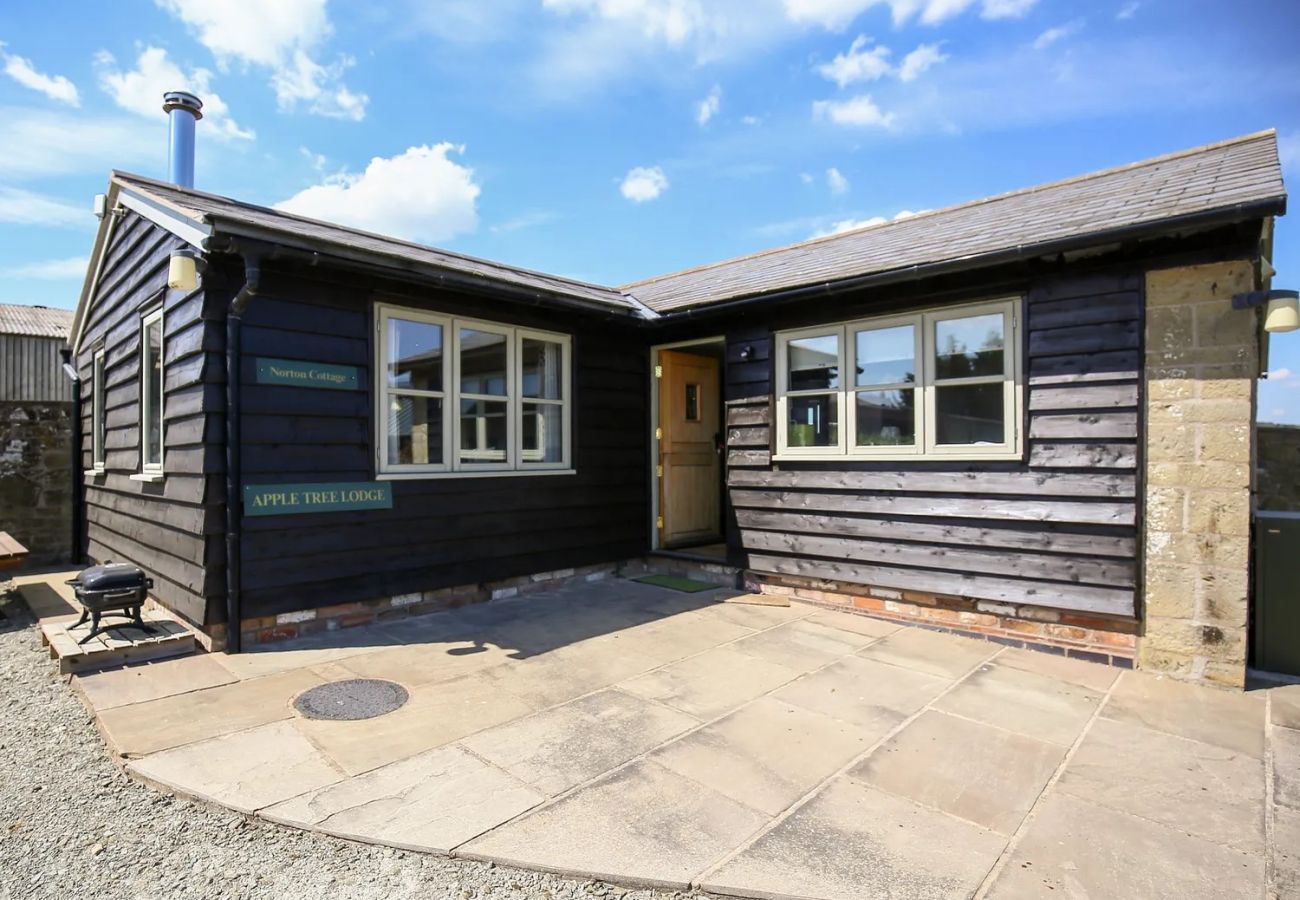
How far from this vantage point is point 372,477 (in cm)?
511

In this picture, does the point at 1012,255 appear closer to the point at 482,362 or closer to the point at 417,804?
the point at 482,362

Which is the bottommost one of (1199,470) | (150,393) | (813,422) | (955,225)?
(1199,470)

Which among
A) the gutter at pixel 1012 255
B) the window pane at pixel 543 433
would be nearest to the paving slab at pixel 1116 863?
the gutter at pixel 1012 255

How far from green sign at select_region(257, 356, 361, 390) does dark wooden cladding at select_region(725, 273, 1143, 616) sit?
3877 millimetres

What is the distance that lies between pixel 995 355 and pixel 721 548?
3.83 m

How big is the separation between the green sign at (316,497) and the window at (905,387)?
143 inches

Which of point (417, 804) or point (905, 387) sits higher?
point (905, 387)

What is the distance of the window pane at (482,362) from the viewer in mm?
5758

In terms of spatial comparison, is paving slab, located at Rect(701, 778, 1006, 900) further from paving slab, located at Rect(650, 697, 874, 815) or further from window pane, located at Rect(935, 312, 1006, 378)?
window pane, located at Rect(935, 312, 1006, 378)

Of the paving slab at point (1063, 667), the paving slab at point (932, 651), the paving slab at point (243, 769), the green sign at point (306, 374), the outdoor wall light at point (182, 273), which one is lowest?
the paving slab at point (1063, 667)

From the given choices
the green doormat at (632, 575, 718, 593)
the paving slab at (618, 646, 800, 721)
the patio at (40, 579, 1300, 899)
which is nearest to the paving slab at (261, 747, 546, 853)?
the patio at (40, 579, 1300, 899)

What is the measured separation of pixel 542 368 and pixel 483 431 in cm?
95

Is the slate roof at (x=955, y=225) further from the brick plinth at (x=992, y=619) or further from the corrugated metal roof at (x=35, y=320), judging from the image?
the corrugated metal roof at (x=35, y=320)

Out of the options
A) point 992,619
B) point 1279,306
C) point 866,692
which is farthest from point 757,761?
point 1279,306
